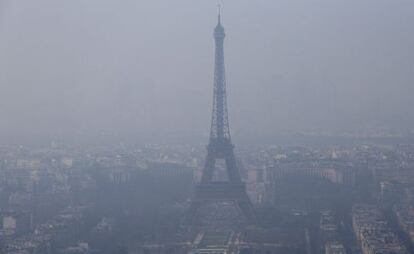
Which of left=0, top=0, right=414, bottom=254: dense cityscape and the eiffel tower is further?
the eiffel tower

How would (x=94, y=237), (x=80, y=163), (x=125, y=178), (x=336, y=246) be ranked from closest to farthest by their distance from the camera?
1. (x=336, y=246)
2. (x=94, y=237)
3. (x=125, y=178)
4. (x=80, y=163)

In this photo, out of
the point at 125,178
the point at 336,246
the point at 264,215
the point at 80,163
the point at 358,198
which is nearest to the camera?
the point at 336,246

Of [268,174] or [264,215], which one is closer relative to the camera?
[264,215]

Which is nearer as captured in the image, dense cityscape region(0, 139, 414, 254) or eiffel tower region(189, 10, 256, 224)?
dense cityscape region(0, 139, 414, 254)

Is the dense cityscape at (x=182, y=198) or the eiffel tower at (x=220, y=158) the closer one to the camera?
the dense cityscape at (x=182, y=198)

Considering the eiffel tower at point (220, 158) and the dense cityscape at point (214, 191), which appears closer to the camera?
the dense cityscape at point (214, 191)

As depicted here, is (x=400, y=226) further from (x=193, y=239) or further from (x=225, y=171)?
(x=225, y=171)

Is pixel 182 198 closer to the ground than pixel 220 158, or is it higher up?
closer to the ground

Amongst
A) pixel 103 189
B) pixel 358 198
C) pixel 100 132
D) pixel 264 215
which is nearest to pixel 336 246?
pixel 264 215
